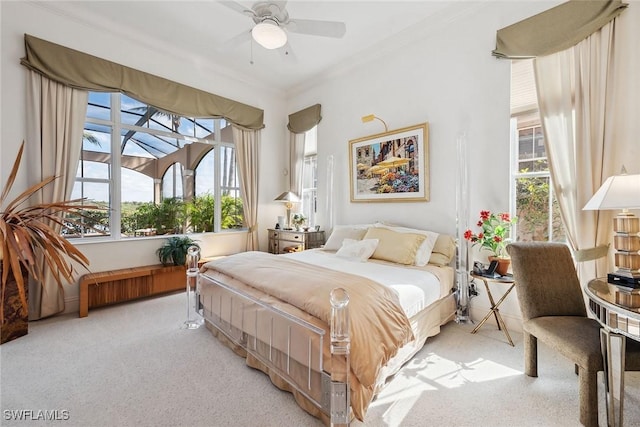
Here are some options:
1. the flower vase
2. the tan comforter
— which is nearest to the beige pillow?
the flower vase

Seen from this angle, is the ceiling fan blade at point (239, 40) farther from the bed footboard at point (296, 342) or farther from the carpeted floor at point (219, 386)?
the carpeted floor at point (219, 386)

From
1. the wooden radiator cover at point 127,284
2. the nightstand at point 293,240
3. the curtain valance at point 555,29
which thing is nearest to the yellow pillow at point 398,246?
the nightstand at point 293,240

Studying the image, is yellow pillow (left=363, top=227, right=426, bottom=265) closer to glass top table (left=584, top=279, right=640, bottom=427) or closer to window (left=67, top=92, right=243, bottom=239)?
glass top table (left=584, top=279, right=640, bottom=427)

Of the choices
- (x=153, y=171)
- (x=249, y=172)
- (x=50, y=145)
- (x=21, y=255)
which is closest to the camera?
(x=21, y=255)

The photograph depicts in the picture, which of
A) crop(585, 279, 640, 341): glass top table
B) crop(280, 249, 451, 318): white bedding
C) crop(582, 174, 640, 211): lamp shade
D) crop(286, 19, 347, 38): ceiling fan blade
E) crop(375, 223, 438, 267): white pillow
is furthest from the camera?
crop(375, 223, 438, 267): white pillow

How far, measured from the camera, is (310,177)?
507cm

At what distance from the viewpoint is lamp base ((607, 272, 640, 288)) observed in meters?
1.64

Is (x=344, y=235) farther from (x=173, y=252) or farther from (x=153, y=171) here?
(x=153, y=171)

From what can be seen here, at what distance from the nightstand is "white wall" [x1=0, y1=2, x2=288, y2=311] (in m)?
0.41

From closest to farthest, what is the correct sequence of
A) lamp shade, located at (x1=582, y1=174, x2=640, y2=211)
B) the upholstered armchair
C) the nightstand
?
lamp shade, located at (x1=582, y1=174, x2=640, y2=211)
the upholstered armchair
the nightstand

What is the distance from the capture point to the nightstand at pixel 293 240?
4316 millimetres

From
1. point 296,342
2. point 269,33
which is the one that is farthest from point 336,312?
point 269,33

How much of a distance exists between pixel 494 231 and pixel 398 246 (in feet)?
3.00

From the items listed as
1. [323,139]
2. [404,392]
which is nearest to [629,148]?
[404,392]
